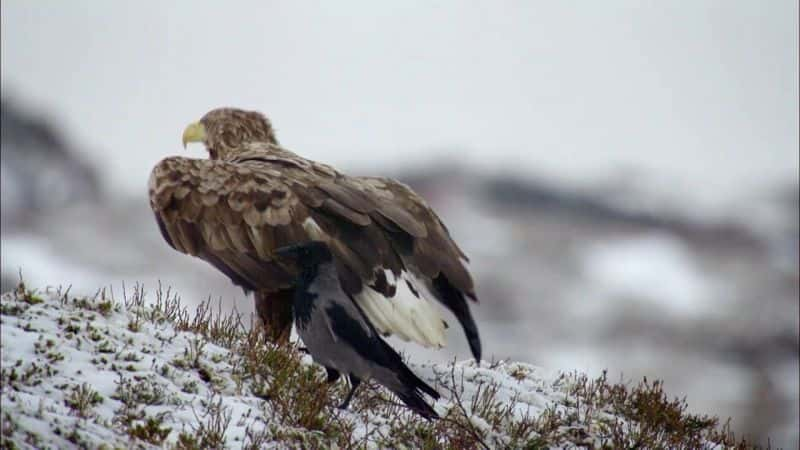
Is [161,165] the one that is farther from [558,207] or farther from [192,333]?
[558,207]

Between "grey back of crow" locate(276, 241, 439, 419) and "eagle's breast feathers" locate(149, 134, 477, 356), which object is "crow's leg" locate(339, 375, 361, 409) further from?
"eagle's breast feathers" locate(149, 134, 477, 356)

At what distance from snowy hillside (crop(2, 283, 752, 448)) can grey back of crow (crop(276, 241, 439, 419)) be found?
0.79 feet

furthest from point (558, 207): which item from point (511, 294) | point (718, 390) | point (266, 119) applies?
point (266, 119)

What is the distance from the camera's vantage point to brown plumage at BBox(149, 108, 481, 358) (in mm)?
10352

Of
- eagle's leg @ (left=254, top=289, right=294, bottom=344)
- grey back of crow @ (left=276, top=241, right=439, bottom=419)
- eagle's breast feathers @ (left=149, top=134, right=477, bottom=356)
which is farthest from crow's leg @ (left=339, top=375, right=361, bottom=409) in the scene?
eagle's leg @ (left=254, top=289, right=294, bottom=344)

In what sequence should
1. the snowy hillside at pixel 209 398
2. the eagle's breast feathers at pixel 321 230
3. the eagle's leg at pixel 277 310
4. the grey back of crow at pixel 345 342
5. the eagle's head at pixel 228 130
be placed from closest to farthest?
the snowy hillside at pixel 209 398 → the grey back of crow at pixel 345 342 → the eagle's breast feathers at pixel 321 230 → the eagle's leg at pixel 277 310 → the eagle's head at pixel 228 130

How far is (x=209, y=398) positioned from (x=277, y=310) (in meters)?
2.09

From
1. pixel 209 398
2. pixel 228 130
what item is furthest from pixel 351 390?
pixel 228 130

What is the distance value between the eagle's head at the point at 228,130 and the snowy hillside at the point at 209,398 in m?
2.15

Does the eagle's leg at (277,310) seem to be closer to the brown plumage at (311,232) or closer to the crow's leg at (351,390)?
the brown plumage at (311,232)

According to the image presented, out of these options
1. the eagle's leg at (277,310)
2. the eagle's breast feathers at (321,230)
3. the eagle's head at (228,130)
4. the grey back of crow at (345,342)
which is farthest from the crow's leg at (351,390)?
the eagle's head at (228,130)

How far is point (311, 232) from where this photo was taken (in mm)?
10648

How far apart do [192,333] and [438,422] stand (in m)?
1.98

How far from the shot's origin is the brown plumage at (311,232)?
34.0 ft
